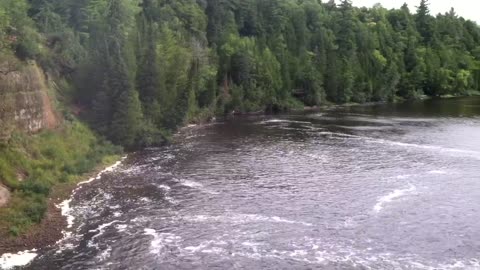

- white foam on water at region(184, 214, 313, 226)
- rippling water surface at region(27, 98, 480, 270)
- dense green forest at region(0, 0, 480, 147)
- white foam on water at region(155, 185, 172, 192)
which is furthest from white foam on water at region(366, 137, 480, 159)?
white foam on water at region(155, 185, 172, 192)

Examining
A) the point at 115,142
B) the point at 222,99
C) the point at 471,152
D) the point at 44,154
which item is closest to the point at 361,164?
the point at 471,152

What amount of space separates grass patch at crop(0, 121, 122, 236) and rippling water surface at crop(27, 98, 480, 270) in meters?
3.24

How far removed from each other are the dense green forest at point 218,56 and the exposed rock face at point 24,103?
2.55m

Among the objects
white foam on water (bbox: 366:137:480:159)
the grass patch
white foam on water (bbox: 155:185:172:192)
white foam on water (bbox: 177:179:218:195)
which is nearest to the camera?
the grass patch

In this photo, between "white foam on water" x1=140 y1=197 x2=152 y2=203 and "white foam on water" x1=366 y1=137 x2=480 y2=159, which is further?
"white foam on water" x1=366 y1=137 x2=480 y2=159

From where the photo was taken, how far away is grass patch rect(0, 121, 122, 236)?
149ft

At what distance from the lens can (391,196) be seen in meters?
55.4

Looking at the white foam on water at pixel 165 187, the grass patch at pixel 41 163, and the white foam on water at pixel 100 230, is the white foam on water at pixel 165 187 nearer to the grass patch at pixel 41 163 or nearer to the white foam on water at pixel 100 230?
Answer: the grass patch at pixel 41 163

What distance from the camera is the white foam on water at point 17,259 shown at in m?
37.4

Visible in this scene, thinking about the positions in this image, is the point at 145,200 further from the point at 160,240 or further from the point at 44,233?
the point at 44,233

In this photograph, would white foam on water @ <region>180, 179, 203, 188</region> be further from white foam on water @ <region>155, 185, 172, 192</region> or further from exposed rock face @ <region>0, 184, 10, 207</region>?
exposed rock face @ <region>0, 184, 10, 207</region>

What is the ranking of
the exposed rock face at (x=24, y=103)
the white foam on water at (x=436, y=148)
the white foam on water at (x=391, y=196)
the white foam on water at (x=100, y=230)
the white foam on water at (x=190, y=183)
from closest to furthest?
1. the white foam on water at (x=100, y=230)
2. the white foam on water at (x=391, y=196)
3. the exposed rock face at (x=24, y=103)
4. the white foam on water at (x=190, y=183)
5. the white foam on water at (x=436, y=148)

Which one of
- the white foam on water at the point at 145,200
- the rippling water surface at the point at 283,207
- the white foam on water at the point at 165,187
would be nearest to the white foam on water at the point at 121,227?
the rippling water surface at the point at 283,207

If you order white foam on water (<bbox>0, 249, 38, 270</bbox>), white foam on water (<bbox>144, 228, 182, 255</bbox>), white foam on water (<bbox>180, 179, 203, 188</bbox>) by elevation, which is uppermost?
white foam on water (<bbox>180, 179, 203, 188</bbox>)
